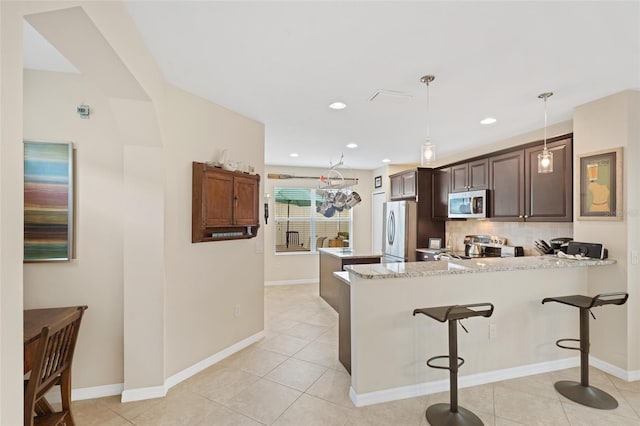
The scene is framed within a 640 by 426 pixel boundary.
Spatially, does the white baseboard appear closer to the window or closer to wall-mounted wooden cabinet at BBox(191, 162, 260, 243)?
wall-mounted wooden cabinet at BBox(191, 162, 260, 243)

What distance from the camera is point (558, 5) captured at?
1.62 metres

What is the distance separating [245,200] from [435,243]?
3.48 m

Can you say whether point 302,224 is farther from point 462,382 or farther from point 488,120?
point 462,382

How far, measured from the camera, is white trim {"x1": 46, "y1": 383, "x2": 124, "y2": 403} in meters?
2.40

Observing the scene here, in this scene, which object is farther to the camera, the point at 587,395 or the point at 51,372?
the point at 587,395

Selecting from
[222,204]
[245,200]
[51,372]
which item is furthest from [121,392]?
[245,200]

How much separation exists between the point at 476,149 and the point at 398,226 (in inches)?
68.8

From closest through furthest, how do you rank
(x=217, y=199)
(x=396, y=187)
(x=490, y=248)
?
(x=217, y=199) → (x=490, y=248) → (x=396, y=187)

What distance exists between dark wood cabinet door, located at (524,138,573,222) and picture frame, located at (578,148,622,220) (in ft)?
0.93

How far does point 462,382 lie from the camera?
2676 millimetres

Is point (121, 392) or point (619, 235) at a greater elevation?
point (619, 235)

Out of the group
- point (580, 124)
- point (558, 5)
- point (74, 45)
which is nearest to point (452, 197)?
point (580, 124)

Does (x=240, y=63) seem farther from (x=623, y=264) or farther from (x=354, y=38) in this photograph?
(x=623, y=264)

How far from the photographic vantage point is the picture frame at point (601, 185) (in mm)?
2752
